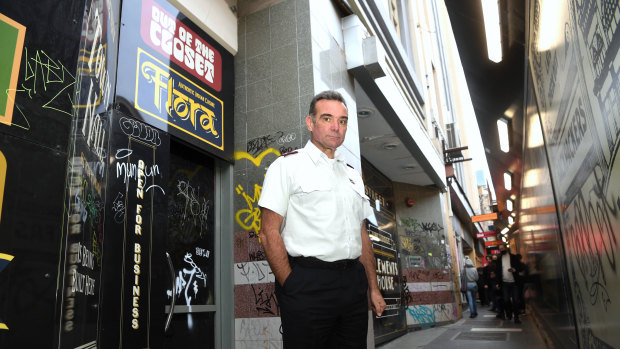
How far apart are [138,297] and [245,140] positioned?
84.0 inches

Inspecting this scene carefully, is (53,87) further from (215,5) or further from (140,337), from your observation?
(215,5)

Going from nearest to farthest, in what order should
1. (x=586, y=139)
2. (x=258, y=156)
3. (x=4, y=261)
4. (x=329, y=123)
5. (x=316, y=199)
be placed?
(x=4, y=261)
(x=586, y=139)
(x=316, y=199)
(x=329, y=123)
(x=258, y=156)

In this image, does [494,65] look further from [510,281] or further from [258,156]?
[510,281]

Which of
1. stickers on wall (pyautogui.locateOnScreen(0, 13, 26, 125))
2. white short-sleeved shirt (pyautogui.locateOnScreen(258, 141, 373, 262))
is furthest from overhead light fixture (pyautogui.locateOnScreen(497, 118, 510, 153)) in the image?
stickers on wall (pyautogui.locateOnScreen(0, 13, 26, 125))

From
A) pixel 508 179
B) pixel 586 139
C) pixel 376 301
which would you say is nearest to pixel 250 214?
pixel 376 301

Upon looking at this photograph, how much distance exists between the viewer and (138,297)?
9.84 feet

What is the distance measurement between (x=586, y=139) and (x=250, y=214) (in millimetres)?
3165

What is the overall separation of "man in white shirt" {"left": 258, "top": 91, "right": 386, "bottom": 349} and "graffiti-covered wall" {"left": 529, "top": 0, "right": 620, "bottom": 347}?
112 cm

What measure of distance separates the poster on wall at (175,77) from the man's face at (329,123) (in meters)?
1.64

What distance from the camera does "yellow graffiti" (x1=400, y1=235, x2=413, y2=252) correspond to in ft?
35.0

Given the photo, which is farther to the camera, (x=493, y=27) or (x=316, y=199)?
(x=493, y=27)

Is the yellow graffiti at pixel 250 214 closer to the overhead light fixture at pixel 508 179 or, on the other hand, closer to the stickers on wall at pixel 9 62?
the stickers on wall at pixel 9 62

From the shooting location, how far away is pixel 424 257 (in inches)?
434

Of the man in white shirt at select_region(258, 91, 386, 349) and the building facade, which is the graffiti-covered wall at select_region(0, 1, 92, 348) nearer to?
the building facade
